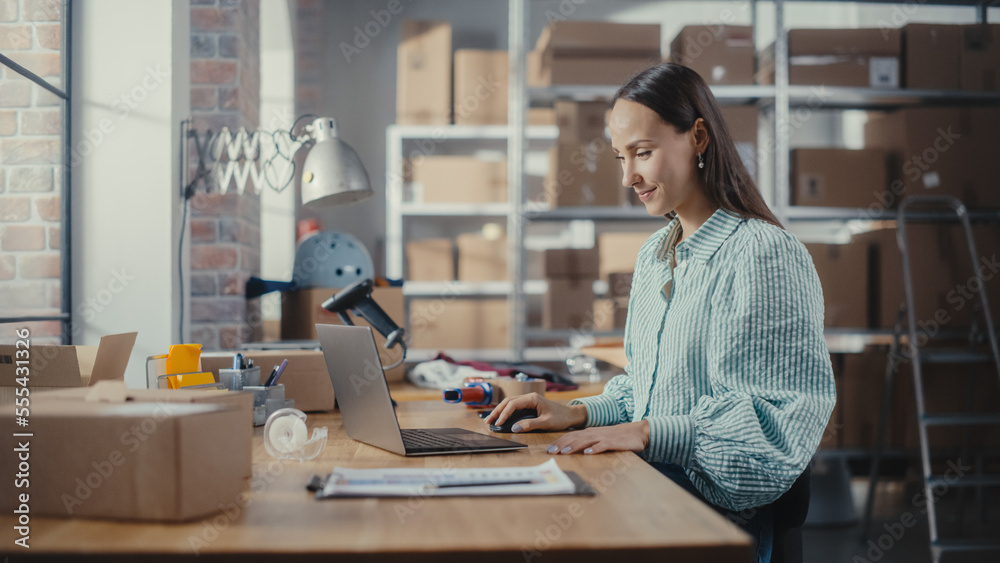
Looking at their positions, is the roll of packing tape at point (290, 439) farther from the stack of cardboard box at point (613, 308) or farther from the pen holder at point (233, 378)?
the stack of cardboard box at point (613, 308)

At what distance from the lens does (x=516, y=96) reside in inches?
131

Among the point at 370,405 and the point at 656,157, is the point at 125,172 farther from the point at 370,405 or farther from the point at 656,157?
the point at 656,157

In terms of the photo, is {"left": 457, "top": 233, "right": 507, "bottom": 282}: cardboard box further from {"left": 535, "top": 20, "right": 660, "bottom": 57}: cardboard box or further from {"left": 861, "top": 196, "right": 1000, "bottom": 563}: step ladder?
{"left": 861, "top": 196, "right": 1000, "bottom": 563}: step ladder

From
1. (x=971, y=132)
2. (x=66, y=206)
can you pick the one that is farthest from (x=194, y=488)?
(x=971, y=132)

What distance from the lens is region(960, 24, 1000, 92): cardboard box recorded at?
323cm

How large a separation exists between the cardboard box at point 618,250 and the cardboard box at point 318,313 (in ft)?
4.78

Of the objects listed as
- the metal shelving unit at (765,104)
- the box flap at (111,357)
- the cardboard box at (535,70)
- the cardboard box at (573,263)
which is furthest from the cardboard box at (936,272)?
the box flap at (111,357)

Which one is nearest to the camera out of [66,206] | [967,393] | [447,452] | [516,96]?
[447,452]

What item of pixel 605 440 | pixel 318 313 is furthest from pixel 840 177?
pixel 605 440

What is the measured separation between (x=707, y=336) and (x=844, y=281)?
2.20 m

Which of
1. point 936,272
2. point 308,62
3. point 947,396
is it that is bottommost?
point 947,396

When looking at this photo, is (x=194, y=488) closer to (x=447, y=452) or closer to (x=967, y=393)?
(x=447, y=452)

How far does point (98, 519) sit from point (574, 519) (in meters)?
0.51

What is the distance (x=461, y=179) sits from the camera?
3.82m
